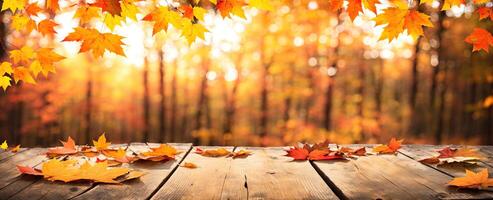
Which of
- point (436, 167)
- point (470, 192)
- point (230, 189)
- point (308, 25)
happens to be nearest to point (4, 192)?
point (230, 189)

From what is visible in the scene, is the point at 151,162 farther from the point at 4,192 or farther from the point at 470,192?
the point at 470,192

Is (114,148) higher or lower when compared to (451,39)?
lower

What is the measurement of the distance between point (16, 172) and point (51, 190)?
523 mm

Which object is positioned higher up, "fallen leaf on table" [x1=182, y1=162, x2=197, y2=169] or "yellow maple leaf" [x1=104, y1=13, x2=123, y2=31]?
"yellow maple leaf" [x1=104, y1=13, x2=123, y2=31]

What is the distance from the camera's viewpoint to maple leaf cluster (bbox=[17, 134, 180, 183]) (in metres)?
2.30

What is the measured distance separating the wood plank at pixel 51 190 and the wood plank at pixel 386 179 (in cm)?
116

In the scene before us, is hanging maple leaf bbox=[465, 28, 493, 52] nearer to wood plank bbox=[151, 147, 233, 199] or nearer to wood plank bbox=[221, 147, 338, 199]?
wood plank bbox=[221, 147, 338, 199]

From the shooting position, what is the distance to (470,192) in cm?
205

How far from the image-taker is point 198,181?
90.0 inches

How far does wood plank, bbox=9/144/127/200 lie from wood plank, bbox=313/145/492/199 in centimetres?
116

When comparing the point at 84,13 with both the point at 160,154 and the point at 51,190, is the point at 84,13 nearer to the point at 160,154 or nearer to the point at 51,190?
the point at 160,154

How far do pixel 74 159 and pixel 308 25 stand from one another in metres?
13.6

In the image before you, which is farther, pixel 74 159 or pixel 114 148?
pixel 114 148

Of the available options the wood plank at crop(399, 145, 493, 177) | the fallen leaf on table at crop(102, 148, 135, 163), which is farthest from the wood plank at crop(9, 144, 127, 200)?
the wood plank at crop(399, 145, 493, 177)
